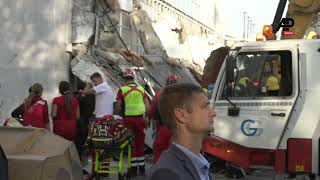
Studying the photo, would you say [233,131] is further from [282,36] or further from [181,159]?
[181,159]

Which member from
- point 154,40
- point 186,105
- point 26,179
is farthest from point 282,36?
point 154,40

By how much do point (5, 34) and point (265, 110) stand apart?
788 centimetres

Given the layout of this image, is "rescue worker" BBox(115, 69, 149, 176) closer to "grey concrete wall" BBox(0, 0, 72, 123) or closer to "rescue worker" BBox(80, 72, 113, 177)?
"rescue worker" BBox(80, 72, 113, 177)

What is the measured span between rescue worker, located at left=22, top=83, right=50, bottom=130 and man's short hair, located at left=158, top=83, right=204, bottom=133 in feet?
21.1

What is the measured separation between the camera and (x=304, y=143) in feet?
23.8

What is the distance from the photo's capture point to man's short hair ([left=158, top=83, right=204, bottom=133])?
2432 mm

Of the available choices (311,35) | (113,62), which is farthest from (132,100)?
(113,62)

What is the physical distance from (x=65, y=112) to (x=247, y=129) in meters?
2.97

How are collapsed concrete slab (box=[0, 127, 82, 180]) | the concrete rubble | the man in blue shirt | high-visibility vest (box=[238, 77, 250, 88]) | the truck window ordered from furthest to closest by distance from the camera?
the concrete rubble
high-visibility vest (box=[238, 77, 250, 88])
the truck window
collapsed concrete slab (box=[0, 127, 82, 180])
the man in blue shirt

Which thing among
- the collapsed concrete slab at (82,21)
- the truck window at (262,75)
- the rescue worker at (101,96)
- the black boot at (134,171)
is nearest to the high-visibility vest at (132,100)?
the rescue worker at (101,96)

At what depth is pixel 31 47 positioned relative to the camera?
14.2 metres

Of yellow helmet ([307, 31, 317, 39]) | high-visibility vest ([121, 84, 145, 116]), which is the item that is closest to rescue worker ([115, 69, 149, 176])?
high-visibility vest ([121, 84, 145, 116])

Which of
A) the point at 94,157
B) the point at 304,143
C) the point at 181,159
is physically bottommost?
Result: the point at 94,157

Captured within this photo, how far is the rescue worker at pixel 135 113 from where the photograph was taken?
960 cm
